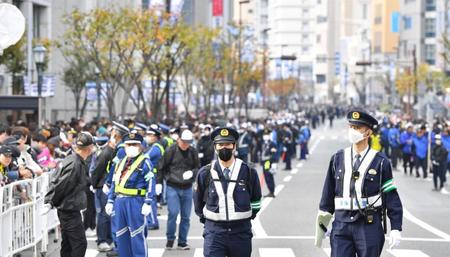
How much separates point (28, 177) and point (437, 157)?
16780mm

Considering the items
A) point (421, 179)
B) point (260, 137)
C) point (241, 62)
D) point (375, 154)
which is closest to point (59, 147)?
point (375, 154)

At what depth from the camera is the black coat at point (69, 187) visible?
42.5ft

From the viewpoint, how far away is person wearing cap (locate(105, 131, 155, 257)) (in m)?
13.2

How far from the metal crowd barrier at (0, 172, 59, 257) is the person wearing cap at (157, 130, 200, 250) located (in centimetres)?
180

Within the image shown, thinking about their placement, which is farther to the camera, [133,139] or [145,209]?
[133,139]

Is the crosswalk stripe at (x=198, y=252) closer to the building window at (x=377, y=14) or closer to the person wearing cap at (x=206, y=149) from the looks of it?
the person wearing cap at (x=206, y=149)

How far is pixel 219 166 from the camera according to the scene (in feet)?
35.8

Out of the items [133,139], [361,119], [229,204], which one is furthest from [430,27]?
[361,119]

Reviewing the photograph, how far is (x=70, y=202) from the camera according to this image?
42.5 ft

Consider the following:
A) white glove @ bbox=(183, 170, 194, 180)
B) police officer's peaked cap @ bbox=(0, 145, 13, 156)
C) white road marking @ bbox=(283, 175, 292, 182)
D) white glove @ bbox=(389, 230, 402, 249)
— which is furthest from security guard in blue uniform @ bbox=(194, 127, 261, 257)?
white road marking @ bbox=(283, 175, 292, 182)

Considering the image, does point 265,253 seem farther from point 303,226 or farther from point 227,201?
point 227,201

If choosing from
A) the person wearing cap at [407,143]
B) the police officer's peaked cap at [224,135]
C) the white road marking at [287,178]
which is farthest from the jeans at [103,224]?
the person wearing cap at [407,143]

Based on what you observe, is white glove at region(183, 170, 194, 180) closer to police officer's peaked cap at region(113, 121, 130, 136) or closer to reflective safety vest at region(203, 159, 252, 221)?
police officer's peaked cap at region(113, 121, 130, 136)

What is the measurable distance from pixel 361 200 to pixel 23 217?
21.3 ft
